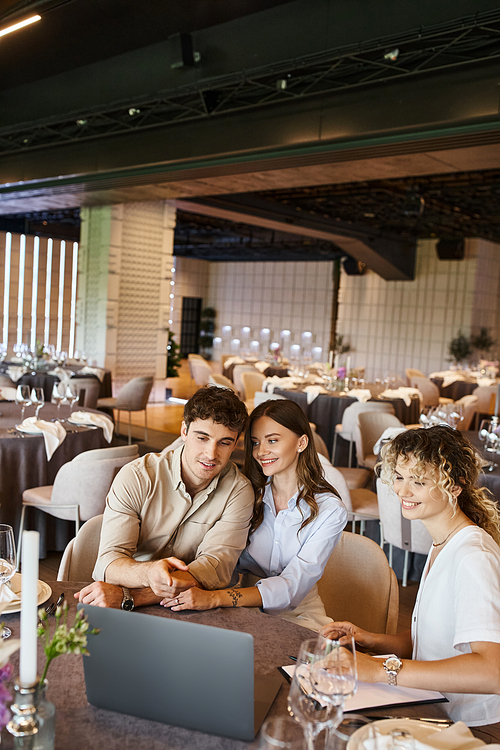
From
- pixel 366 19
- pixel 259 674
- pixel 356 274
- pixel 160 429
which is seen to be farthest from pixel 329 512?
pixel 356 274

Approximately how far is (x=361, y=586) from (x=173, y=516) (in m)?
0.73

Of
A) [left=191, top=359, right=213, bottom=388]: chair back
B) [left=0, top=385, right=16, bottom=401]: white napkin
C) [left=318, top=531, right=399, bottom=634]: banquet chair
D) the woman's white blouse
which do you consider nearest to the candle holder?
the woman's white blouse

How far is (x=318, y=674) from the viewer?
1158mm

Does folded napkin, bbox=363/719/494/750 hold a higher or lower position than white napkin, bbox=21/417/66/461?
higher

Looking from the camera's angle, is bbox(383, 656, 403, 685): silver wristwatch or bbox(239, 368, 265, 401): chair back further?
bbox(239, 368, 265, 401): chair back

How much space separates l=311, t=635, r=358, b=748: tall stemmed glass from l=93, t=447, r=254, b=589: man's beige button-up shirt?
33.3 inches

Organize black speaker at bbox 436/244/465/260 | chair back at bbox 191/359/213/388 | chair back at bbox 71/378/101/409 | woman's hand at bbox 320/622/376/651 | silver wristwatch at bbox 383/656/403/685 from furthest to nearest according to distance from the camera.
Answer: black speaker at bbox 436/244/465/260
chair back at bbox 191/359/213/388
chair back at bbox 71/378/101/409
woman's hand at bbox 320/622/376/651
silver wristwatch at bbox 383/656/403/685

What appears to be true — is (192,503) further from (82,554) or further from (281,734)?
(281,734)

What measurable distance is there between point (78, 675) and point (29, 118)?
354 inches

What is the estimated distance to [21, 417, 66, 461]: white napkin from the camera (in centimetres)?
443

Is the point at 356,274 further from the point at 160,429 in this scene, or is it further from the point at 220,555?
the point at 220,555

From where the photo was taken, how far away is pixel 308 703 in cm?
112

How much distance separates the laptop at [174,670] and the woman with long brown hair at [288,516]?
832mm

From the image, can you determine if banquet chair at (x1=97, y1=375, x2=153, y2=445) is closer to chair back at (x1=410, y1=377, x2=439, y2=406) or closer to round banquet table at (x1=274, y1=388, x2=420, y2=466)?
round banquet table at (x1=274, y1=388, x2=420, y2=466)
